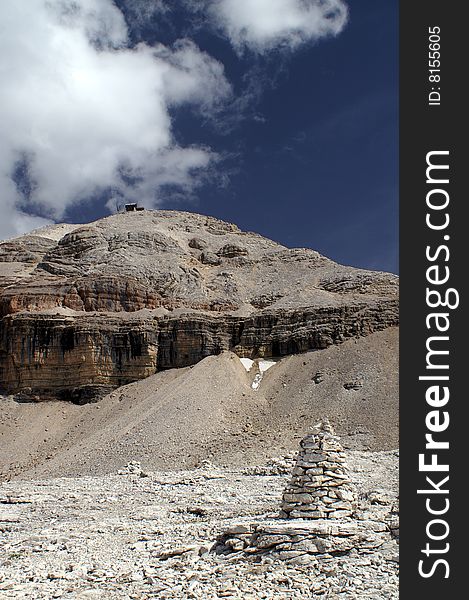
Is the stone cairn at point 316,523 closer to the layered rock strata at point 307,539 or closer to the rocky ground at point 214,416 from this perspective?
the layered rock strata at point 307,539

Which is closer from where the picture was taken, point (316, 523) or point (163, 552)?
point (316, 523)

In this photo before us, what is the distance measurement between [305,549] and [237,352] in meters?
47.7

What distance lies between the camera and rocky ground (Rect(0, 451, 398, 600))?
9680 mm

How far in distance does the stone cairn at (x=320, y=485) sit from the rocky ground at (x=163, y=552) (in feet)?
1.80

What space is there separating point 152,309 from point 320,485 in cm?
5384

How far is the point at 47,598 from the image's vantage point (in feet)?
34.2

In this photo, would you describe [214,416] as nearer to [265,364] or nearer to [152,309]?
[265,364]

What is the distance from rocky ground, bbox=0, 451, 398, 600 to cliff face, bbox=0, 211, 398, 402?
102ft

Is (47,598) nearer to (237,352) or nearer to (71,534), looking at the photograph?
(71,534)

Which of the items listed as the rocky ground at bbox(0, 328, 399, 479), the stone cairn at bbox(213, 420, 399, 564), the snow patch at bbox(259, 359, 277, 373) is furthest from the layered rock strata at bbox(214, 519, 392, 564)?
the snow patch at bbox(259, 359, 277, 373)

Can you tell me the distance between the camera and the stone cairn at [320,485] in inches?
472

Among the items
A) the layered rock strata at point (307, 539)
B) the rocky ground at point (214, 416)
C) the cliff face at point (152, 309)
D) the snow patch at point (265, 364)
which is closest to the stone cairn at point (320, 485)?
the layered rock strata at point (307, 539)

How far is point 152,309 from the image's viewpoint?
214 ft

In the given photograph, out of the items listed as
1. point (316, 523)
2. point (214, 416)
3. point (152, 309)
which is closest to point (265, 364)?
point (214, 416)
